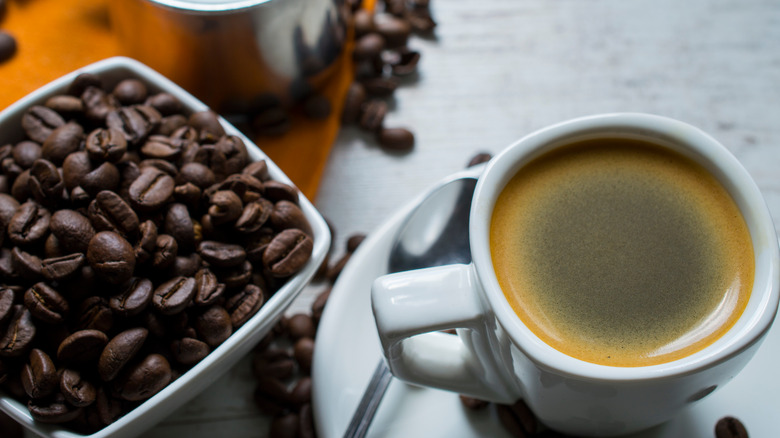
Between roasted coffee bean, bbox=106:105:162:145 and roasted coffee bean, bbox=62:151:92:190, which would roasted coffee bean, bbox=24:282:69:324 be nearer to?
roasted coffee bean, bbox=62:151:92:190

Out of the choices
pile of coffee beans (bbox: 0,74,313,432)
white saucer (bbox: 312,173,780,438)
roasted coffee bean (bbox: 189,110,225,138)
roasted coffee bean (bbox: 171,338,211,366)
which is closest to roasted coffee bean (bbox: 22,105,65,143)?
pile of coffee beans (bbox: 0,74,313,432)

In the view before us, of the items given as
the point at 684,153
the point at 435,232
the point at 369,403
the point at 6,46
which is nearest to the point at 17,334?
the point at 369,403

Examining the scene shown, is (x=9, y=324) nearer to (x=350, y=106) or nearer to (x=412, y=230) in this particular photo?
(x=412, y=230)

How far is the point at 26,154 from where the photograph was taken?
3.56 ft

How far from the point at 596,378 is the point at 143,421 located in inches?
23.6

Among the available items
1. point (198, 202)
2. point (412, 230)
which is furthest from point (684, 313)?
point (198, 202)

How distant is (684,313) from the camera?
77 centimetres

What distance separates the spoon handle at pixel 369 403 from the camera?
987 mm

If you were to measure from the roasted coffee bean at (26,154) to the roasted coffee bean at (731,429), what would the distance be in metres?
1.06

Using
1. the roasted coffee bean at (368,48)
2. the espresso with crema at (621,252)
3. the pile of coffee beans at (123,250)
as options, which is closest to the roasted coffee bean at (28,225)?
the pile of coffee beans at (123,250)

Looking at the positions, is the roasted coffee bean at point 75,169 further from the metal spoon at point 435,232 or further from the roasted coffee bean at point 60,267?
the metal spoon at point 435,232

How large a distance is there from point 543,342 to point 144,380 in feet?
1.73

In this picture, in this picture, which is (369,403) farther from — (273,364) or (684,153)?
(684,153)

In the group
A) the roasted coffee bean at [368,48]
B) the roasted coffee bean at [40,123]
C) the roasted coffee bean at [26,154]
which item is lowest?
the roasted coffee bean at [368,48]
